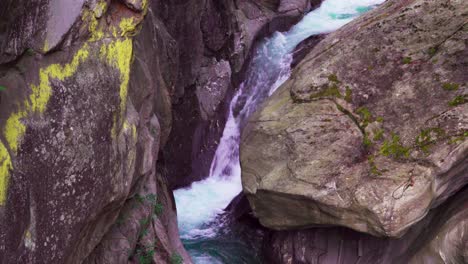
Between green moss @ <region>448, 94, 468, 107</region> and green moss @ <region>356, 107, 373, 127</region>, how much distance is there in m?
1.35

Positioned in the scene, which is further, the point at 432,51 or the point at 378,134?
the point at 432,51

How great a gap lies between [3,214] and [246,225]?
729 cm

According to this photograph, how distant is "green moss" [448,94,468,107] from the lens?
27.9ft

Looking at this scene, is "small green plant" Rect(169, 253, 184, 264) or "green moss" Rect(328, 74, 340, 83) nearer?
"small green plant" Rect(169, 253, 184, 264)

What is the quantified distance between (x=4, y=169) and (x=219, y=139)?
8.75 meters

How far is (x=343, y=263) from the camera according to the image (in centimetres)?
958

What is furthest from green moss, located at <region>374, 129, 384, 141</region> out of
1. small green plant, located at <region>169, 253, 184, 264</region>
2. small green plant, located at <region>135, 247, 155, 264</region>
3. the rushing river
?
small green plant, located at <region>135, 247, 155, 264</region>

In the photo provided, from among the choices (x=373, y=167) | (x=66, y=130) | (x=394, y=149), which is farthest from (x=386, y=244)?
(x=66, y=130)

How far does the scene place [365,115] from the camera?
925 cm

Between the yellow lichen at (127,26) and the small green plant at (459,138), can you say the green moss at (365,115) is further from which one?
the yellow lichen at (127,26)

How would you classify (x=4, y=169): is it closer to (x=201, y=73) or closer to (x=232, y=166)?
(x=201, y=73)

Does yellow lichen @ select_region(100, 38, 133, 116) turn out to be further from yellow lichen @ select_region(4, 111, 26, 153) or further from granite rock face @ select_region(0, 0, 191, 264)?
yellow lichen @ select_region(4, 111, 26, 153)

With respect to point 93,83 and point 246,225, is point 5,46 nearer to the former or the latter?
point 93,83

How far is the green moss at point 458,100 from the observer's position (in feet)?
27.9
